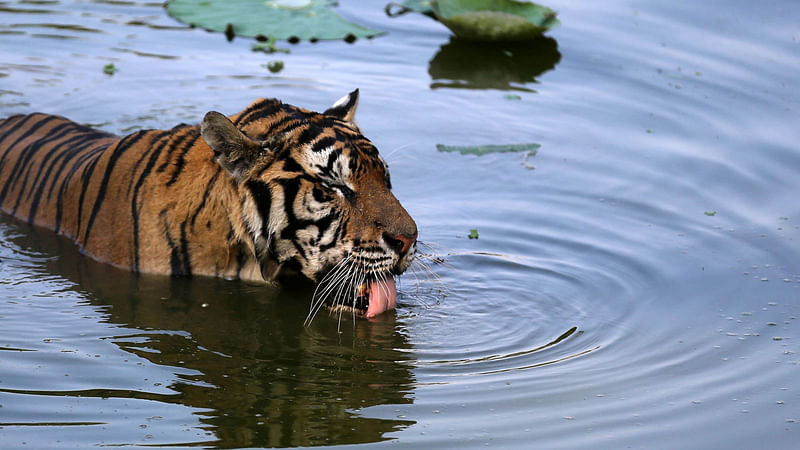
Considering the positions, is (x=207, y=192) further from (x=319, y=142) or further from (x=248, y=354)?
(x=248, y=354)

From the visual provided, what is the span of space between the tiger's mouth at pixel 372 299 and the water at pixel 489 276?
7 cm

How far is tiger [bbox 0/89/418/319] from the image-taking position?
448 cm

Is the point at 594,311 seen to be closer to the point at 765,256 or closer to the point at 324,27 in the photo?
the point at 765,256

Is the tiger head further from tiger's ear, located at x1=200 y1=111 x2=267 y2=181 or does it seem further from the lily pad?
the lily pad

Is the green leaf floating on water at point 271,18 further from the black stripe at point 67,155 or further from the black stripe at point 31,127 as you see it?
the black stripe at point 67,155

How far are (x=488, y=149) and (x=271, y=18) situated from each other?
3070 millimetres

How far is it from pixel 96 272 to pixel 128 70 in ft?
10.9

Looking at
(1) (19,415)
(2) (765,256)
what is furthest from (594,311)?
(1) (19,415)

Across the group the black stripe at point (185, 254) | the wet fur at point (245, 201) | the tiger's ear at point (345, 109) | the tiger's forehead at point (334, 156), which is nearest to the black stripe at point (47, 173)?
the wet fur at point (245, 201)

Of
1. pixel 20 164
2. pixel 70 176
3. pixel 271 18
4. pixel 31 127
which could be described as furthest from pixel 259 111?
pixel 271 18

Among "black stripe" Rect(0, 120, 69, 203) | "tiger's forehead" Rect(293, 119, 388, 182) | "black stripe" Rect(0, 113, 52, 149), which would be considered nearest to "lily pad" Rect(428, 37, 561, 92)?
"black stripe" Rect(0, 113, 52, 149)

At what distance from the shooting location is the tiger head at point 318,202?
4.44m

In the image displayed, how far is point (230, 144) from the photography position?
4.46 meters

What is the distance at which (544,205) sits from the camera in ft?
19.7
